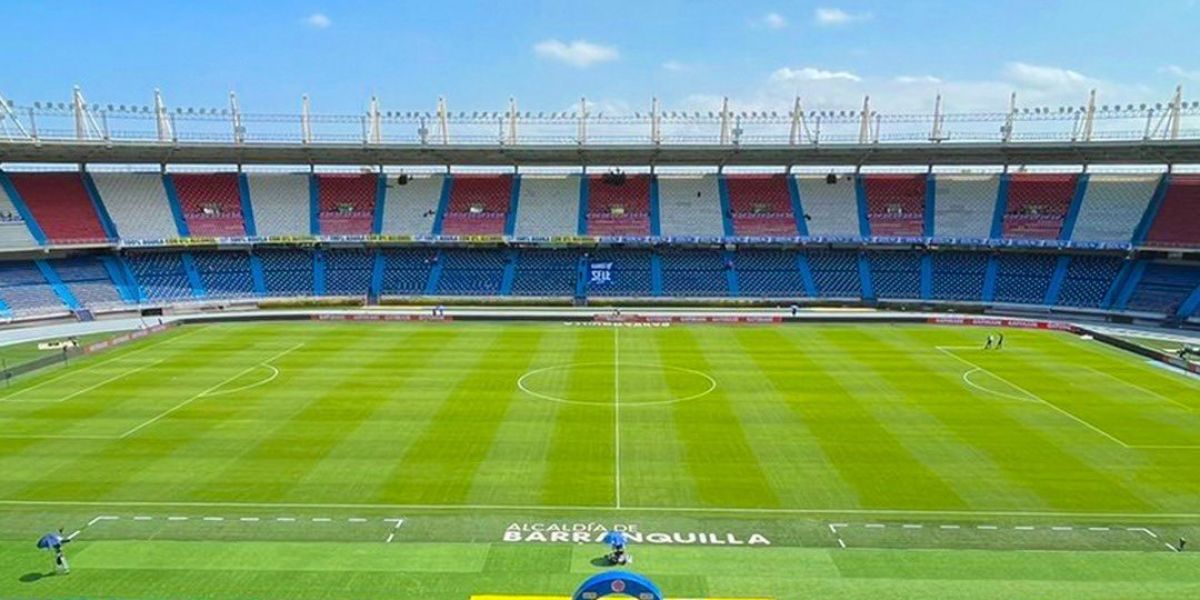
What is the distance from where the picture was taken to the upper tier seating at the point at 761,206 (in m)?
65.4

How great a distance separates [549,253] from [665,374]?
30.8 m

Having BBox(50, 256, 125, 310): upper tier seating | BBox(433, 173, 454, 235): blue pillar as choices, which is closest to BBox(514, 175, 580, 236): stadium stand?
BBox(433, 173, 454, 235): blue pillar

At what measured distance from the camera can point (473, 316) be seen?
5312 cm

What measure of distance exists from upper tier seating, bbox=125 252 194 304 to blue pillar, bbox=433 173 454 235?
2061 cm

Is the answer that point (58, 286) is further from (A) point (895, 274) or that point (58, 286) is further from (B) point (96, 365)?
(A) point (895, 274)

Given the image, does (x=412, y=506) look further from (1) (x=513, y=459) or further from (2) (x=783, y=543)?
(2) (x=783, y=543)

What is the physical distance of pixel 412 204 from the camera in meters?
67.5

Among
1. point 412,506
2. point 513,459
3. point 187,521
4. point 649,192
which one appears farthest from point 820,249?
point 187,521

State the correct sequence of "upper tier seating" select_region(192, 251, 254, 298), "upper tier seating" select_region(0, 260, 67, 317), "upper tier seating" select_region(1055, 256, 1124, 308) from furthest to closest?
"upper tier seating" select_region(192, 251, 254, 298) < "upper tier seating" select_region(1055, 256, 1124, 308) < "upper tier seating" select_region(0, 260, 67, 317)

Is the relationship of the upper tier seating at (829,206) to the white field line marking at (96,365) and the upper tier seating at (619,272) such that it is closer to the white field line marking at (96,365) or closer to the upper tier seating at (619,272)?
the upper tier seating at (619,272)

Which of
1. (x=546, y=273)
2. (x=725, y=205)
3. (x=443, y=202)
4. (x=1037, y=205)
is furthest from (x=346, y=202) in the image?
(x=1037, y=205)

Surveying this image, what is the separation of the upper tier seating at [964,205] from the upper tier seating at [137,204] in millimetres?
66582

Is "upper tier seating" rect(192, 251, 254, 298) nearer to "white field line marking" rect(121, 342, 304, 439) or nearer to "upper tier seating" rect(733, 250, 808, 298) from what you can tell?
"white field line marking" rect(121, 342, 304, 439)

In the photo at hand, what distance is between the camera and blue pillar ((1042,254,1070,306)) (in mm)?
56781
